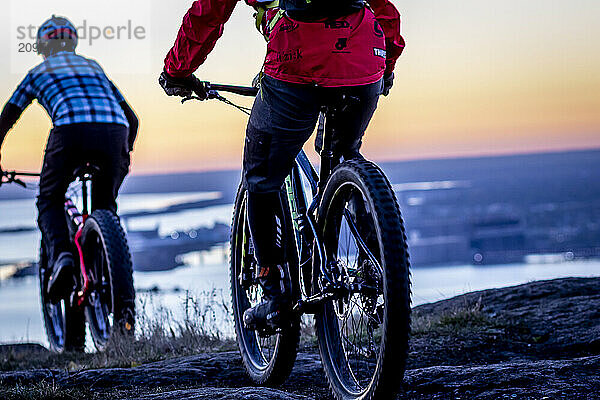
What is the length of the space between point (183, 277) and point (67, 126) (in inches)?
1488

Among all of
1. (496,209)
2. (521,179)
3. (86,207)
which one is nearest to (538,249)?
(496,209)

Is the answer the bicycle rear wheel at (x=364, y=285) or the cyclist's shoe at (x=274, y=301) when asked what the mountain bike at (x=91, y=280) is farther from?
the bicycle rear wheel at (x=364, y=285)

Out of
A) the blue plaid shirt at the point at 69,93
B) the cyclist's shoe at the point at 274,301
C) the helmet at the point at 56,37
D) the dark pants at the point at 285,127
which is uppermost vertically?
the helmet at the point at 56,37

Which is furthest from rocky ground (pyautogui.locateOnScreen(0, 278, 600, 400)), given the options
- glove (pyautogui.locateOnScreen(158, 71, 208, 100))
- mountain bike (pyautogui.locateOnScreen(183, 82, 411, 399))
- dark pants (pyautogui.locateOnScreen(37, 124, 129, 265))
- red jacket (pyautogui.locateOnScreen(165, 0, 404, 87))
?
glove (pyautogui.locateOnScreen(158, 71, 208, 100))

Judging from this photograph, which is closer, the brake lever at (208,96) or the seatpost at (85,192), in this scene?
the brake lever at (208,96)

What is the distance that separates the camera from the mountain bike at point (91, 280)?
6.31 m

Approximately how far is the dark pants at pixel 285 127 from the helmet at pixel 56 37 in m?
3.46

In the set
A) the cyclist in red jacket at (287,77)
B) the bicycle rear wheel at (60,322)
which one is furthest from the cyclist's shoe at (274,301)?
the bicycle rear wheel at (60,322)

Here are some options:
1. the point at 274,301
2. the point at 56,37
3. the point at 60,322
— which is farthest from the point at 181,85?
the point at 60,322

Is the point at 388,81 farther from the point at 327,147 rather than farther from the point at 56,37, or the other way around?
the point at 56,37

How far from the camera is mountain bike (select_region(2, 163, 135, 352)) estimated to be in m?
6.31

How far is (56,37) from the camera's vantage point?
686 cm

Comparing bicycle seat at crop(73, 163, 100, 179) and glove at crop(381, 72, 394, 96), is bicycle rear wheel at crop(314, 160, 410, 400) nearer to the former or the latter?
glove at crop(381, 72, 394, 96)

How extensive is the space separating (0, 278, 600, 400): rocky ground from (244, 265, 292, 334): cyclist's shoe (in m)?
0.31
